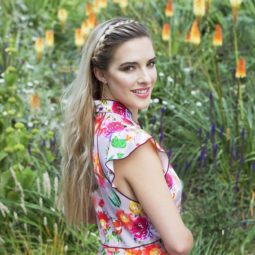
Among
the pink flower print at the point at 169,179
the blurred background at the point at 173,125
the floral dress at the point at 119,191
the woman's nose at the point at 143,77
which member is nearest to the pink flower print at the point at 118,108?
the floral dress at the point at 119,191

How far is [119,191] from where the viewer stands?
7.82ft

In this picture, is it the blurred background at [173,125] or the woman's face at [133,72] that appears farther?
the blurred background at [173,125]

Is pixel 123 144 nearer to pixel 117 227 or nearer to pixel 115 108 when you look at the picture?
pixel 115 108

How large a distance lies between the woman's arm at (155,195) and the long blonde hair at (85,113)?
0.87 ft

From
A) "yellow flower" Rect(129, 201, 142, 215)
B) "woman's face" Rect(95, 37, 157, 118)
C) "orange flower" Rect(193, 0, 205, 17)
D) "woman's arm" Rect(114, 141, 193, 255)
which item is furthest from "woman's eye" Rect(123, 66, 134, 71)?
"orange flower" Rect(193, 0, 205, 17)

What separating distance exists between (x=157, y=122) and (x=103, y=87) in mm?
2540

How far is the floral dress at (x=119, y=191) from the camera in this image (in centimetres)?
236

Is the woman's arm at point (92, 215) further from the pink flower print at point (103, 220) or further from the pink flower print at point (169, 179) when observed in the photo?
the pink flower print at point (169, 179)

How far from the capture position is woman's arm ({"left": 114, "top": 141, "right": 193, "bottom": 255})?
2.29 m

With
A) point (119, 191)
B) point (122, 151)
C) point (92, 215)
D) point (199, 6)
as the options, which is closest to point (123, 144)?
point (122, 151)

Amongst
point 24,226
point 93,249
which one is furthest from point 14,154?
point 93,249

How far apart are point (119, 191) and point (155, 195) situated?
0.15 metres

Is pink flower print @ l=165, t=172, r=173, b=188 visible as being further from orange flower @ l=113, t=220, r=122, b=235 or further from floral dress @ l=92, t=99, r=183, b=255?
orange flower @ l=113, t=220, r=122, b=235

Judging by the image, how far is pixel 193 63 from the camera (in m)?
5.88
